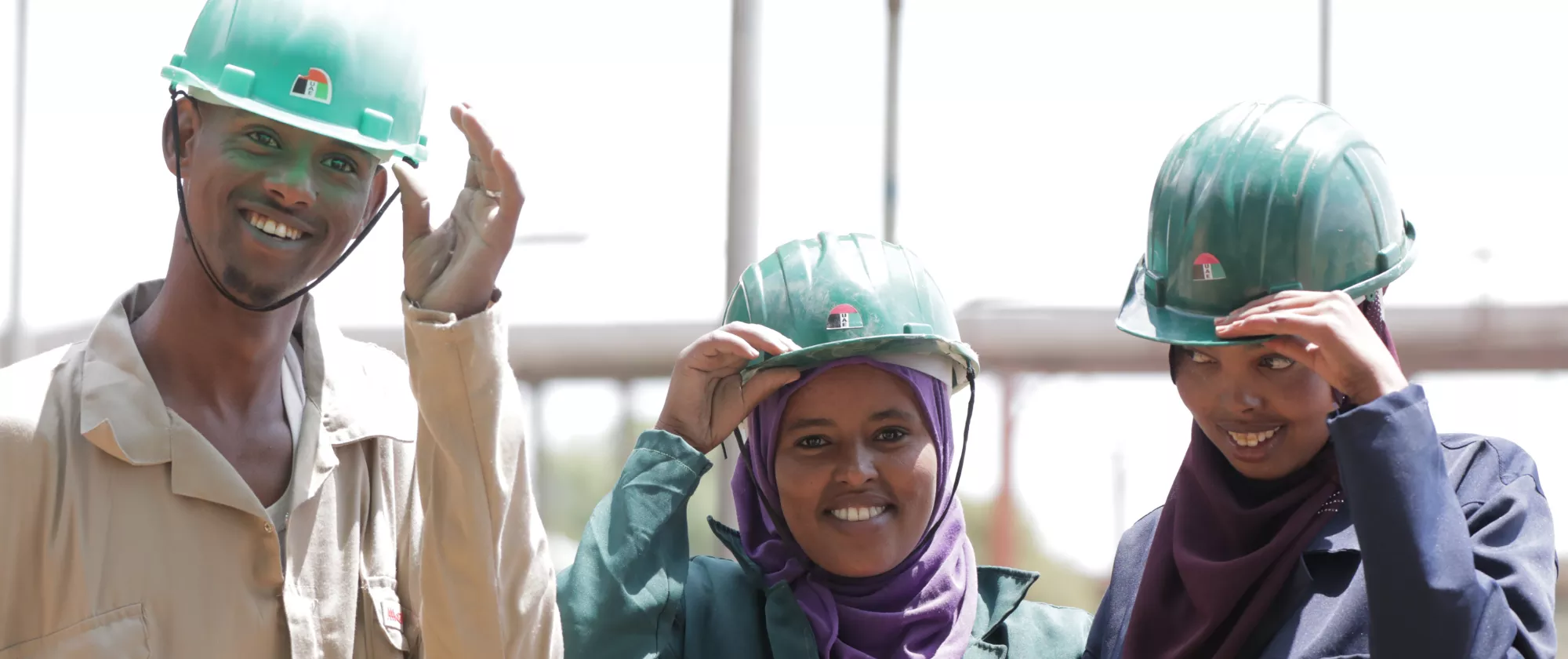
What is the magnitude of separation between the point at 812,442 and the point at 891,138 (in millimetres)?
5648

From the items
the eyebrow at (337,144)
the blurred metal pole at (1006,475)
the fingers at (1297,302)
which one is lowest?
the blurred metal pole at (1006,475)

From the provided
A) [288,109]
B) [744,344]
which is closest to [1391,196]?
[744,344]

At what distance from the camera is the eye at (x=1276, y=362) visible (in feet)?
11.1

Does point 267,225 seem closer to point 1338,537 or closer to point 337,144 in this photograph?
point 337,144

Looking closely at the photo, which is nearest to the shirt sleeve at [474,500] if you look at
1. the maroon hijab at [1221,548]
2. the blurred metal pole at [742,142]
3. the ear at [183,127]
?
the ear at [183,127]

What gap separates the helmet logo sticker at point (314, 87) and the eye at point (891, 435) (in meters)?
1.47

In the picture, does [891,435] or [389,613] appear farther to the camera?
[891,435]

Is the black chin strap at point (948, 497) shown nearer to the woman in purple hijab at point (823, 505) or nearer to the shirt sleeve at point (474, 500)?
the woman in purple hijab at point (823, 505)

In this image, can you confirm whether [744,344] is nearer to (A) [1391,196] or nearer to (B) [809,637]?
(B) [809,637]

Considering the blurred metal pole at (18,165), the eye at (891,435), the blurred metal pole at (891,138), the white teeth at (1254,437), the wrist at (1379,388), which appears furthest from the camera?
the blurred metal pole at (18,165)

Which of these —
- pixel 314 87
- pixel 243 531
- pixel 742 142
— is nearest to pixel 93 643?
pixel 243 531

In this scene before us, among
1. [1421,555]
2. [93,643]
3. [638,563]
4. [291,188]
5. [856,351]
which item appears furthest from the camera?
[856,351]

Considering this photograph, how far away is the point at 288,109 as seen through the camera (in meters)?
3.47

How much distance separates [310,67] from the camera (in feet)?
11.6
